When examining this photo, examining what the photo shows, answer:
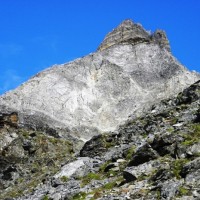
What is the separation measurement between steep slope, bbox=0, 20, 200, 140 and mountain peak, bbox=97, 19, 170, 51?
0.86ft

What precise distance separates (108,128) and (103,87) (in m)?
17.0

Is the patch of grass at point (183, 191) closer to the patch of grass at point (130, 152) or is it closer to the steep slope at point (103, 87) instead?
the patch of grass at point (130, 152)

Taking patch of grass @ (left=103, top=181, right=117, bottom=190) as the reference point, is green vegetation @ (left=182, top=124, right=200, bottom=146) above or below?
above

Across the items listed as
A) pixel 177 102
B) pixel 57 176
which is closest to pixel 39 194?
pixel 57 176

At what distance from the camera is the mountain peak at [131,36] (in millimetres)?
126062

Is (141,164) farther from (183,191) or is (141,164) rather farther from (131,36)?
(131,36)

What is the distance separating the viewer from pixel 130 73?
374 ft

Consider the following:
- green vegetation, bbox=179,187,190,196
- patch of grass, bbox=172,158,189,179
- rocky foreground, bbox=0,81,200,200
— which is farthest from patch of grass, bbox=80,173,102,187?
green vegetation, bbox=179,187,190,196

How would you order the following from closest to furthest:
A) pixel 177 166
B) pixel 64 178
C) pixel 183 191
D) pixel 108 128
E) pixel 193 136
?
pixel 183 191 < pixel 177 166 < pixel 193 136 < pixel 64 178 < pixel 108 128

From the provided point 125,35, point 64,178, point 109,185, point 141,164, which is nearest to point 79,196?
point 109,185

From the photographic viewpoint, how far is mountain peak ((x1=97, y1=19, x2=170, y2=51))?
12606 cm

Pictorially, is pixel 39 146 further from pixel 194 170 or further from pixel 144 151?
pixel 194 170

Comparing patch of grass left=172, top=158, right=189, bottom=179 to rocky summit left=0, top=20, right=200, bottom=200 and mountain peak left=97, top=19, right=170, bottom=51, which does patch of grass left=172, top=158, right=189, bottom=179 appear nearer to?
rocky summit left=0, top=20, right=200, bottom=200

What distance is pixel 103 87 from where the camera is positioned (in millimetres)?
109250
